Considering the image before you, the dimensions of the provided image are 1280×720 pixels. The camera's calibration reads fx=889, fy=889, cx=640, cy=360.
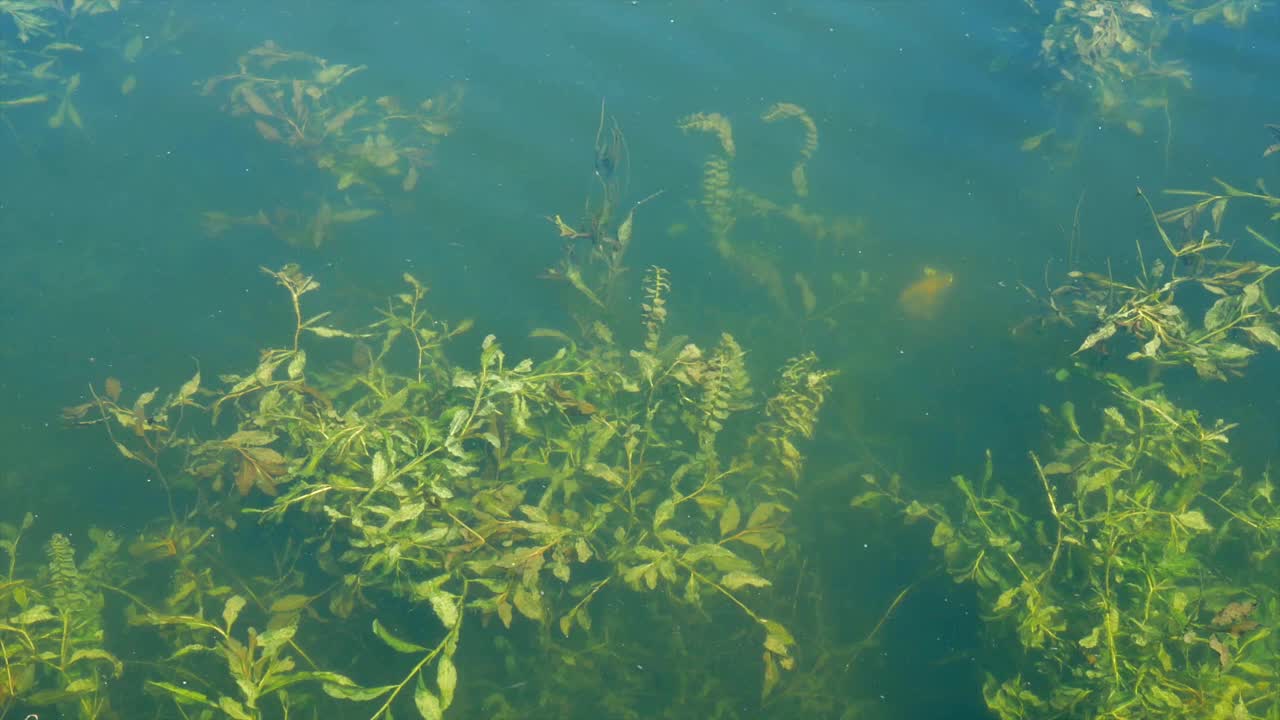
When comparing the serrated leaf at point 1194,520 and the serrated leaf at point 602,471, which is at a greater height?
the serrated leaf at point 1194,520

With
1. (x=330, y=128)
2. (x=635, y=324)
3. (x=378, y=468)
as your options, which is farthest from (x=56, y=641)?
(x=330, y=128)

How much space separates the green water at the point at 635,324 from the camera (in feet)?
12.6

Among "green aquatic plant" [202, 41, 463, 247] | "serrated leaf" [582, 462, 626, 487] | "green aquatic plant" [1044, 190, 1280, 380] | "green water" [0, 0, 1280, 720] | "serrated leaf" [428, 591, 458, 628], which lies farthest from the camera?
"green aquatic plant" [202, 41, 463, 247]

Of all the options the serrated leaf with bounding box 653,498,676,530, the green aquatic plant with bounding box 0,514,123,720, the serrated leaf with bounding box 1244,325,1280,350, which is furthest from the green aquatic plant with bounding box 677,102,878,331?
the green aquatic plant with bounding box 0,514,123,720

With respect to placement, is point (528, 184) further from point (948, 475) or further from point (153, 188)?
point (948, 475)

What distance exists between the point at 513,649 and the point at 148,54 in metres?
4.58

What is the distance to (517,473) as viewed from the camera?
12.8 ft

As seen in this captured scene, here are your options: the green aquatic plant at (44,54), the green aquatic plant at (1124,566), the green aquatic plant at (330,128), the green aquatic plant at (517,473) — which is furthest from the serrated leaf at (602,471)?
the green aquatic plant at (44,54)

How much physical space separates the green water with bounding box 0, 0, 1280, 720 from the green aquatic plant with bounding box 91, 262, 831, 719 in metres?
0.03

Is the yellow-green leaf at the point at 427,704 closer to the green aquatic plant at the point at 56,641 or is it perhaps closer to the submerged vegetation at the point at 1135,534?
the green aquatic plant at the point at 56,641

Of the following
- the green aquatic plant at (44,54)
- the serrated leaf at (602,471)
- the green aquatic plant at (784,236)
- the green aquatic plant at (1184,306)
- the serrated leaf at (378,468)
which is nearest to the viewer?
the serrated leaf at (378,468)

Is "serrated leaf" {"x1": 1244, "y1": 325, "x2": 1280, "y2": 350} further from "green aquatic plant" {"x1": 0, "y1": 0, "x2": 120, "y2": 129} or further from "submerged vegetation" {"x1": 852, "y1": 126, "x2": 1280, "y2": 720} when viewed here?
"green aquatic plant" {"x1": 0, "y1": 0, "x2": 120, "y2": 129}

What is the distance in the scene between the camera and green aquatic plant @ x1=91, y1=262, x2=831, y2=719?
3551 mm

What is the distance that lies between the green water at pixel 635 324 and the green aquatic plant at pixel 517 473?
1.2 inches
